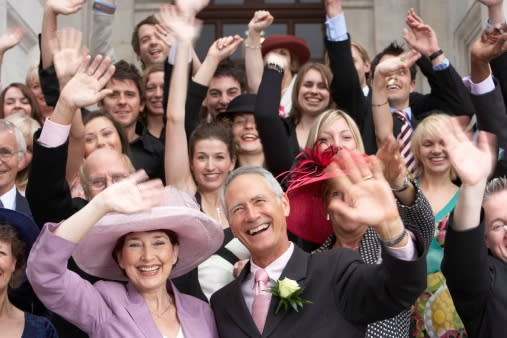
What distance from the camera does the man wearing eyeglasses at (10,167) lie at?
16.3 ft

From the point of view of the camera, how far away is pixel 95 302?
155 inches

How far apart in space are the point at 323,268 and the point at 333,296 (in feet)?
0.51

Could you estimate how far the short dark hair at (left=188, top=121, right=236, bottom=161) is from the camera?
222 inches

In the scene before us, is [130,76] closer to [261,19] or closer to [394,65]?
[261,19]

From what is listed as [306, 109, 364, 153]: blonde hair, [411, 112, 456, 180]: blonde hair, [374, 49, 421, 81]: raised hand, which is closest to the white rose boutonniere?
[306, 109, 364, 153]: blonde hair

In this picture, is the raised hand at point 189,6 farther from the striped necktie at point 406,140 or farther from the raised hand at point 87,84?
the striped necktie at point 406,140

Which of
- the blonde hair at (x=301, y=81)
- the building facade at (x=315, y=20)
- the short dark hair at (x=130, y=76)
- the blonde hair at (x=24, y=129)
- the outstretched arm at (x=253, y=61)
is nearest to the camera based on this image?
the blonde hair at (x=24, y=129)

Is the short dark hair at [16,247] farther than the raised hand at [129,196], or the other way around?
the short dark hair at [16,247]

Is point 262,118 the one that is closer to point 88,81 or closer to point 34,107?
point 88,81

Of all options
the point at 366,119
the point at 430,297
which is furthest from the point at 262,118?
the point at 430,297

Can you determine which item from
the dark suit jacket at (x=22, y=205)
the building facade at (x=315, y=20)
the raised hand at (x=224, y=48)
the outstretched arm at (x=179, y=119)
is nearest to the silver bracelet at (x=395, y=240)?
the outstretched arm at (x=179, y=119)

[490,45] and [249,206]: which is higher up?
[490,45]

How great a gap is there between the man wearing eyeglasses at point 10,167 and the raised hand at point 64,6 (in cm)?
83

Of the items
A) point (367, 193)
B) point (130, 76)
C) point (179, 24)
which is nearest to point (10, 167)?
point (179, 24)
